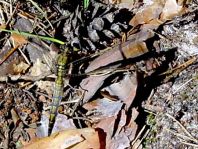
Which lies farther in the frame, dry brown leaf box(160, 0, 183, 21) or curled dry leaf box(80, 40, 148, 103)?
dry brown leaf box(160, 0, 183, 21)

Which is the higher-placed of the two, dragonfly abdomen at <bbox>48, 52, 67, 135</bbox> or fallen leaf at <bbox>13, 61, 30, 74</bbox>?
fallen leaf at <bbox>13, 61, 30, 74</bbox>

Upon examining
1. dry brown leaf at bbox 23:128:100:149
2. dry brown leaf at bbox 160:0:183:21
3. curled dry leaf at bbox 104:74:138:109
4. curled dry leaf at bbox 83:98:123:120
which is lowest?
dry brown leaf at bbox 23:128:100:149

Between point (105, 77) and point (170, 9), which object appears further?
point (170, 9)

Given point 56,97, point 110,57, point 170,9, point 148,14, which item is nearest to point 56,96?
point 56,97

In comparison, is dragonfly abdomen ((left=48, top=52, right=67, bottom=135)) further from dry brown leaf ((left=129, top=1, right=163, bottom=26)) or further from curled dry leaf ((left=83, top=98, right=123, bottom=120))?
dry brown leaf ((left=129, top=1, right=163, bottom=26))

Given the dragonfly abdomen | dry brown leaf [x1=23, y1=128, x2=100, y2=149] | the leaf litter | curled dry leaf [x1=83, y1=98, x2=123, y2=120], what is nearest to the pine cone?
the leaf litter

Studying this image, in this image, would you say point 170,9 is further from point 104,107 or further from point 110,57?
point 104,107

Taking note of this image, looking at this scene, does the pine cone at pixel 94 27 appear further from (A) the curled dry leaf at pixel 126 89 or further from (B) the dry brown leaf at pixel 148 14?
(A) the curled dry leaf at pixel 126 89

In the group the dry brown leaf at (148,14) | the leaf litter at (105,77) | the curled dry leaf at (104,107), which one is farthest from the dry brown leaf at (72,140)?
the dry brown leaf at (148,14)
